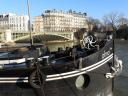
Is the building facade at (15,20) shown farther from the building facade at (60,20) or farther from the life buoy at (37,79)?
the life buoy at (37,79)

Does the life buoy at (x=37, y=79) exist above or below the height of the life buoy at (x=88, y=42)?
below

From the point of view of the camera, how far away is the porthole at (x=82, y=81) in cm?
1003

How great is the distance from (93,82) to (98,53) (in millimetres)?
989

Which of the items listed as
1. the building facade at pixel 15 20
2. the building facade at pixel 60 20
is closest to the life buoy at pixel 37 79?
the building facade at pixel 60 20

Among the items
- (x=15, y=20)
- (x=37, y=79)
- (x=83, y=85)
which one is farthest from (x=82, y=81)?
(x=15, y=20)

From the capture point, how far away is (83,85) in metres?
10.4

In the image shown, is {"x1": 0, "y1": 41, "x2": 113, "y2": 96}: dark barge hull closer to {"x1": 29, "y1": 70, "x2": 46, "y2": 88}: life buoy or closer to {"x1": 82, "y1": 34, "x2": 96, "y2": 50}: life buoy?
{"x1": 29, "y1": 70, "x2": 46, "y2": 88}: life buoy

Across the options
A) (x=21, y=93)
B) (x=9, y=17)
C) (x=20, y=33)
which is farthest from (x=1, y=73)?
(x=9, y=17)

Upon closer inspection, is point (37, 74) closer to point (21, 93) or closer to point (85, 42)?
point (21, 93)

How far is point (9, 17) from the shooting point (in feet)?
445

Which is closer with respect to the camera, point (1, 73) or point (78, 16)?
point (1, 73)

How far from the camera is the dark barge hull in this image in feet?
28.9

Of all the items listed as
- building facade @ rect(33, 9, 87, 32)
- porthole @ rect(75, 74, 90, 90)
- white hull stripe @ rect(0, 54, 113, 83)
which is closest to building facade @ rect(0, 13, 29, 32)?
building facade @ rect(33, 9, 87, 32)

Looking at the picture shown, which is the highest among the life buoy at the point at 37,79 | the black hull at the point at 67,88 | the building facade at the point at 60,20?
the building facade at the point at 60,20
